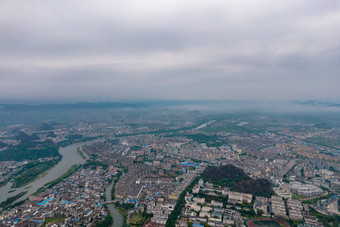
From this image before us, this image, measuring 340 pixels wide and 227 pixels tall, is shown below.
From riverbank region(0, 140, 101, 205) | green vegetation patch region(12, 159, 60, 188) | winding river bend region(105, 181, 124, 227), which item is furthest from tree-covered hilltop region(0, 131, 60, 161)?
winding river bend region(105, 181, 124, 227)

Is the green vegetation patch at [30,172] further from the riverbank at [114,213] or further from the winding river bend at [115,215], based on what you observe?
the winding river bend at [115,215]

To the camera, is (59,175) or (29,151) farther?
(29,151)

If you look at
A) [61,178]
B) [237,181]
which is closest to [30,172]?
[61,178]

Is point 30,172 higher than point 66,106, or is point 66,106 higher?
point 66,106

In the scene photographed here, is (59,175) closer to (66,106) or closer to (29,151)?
(29,151)

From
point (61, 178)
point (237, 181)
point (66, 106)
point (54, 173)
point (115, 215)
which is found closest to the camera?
point (115, 215)

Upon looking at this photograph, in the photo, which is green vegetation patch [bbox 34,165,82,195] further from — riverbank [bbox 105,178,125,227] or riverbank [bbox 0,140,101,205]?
riverbank [bbox 105,178,125,227]

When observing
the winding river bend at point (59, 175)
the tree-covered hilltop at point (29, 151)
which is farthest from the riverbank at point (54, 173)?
the tree-covered hilltop at point (29, 151)
